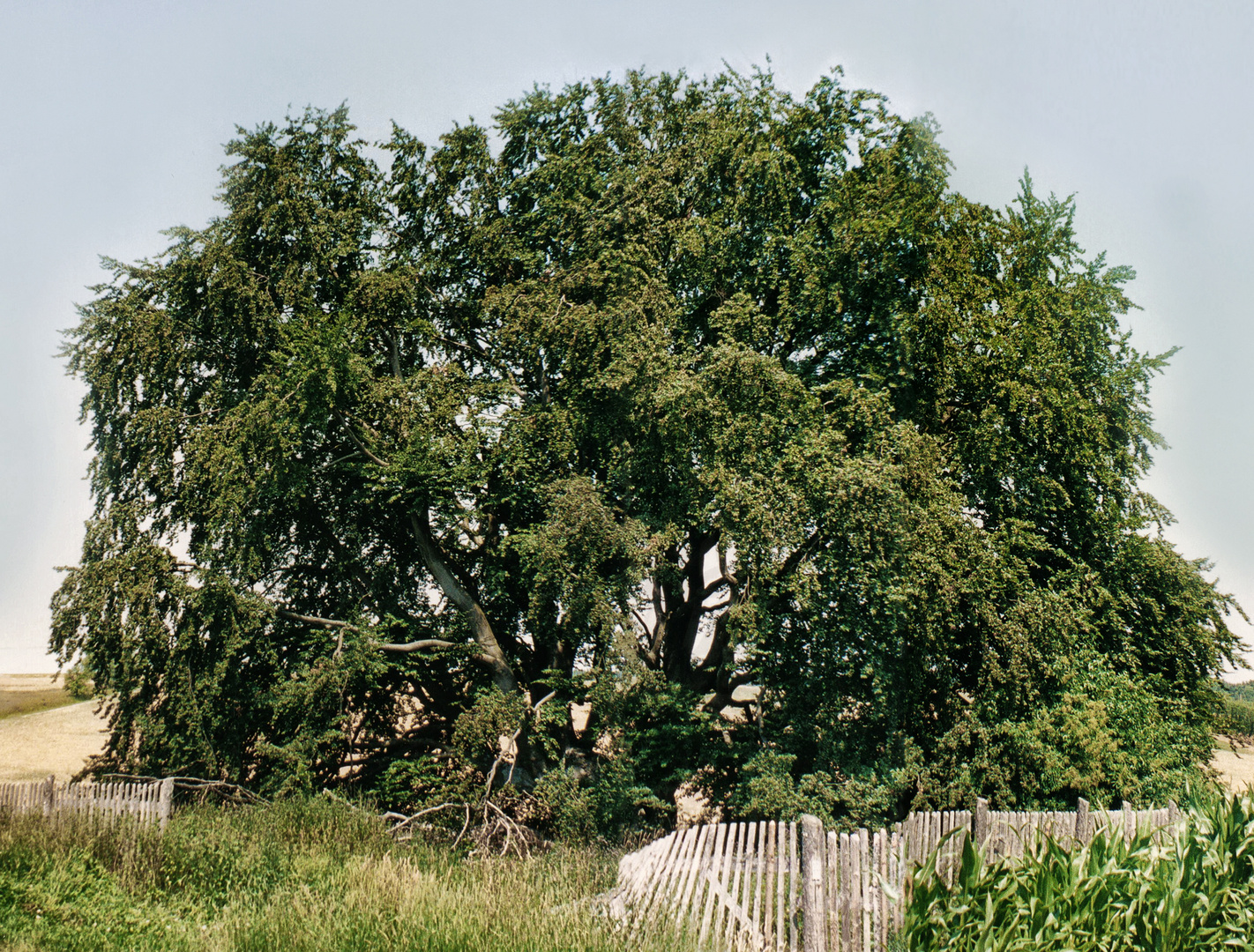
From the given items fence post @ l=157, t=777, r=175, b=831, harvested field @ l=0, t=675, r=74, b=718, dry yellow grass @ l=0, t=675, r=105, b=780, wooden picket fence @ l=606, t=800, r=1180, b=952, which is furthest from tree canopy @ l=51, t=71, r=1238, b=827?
harvested field @ l=0, t=675, r=74, b=718

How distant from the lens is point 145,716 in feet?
48.4

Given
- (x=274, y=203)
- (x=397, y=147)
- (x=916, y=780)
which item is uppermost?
(x=397, y=147)

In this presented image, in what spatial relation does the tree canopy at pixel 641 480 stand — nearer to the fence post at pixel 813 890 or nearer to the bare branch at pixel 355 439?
the bare branch at pixel 355 439

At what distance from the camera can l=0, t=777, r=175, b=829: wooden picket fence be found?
11.8m

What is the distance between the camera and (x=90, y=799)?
39.9 ft

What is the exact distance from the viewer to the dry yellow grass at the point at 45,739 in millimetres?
28125

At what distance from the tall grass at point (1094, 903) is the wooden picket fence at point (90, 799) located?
990 centimetres

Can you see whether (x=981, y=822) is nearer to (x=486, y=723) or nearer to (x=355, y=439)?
(x=486, y=723)

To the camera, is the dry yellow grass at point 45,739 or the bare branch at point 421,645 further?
the dry yellow grass at point 45,739

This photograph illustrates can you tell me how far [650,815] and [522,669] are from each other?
151 inches

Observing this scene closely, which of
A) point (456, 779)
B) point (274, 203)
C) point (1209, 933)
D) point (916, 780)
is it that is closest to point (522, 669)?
point (456, 779)

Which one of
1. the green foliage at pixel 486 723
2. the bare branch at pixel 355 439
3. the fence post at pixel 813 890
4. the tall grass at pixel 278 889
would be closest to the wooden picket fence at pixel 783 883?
the fence post at pixel 813 890

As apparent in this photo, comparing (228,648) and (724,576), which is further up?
(724,576)

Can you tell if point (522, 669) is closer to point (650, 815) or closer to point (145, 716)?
point (650, 815)
